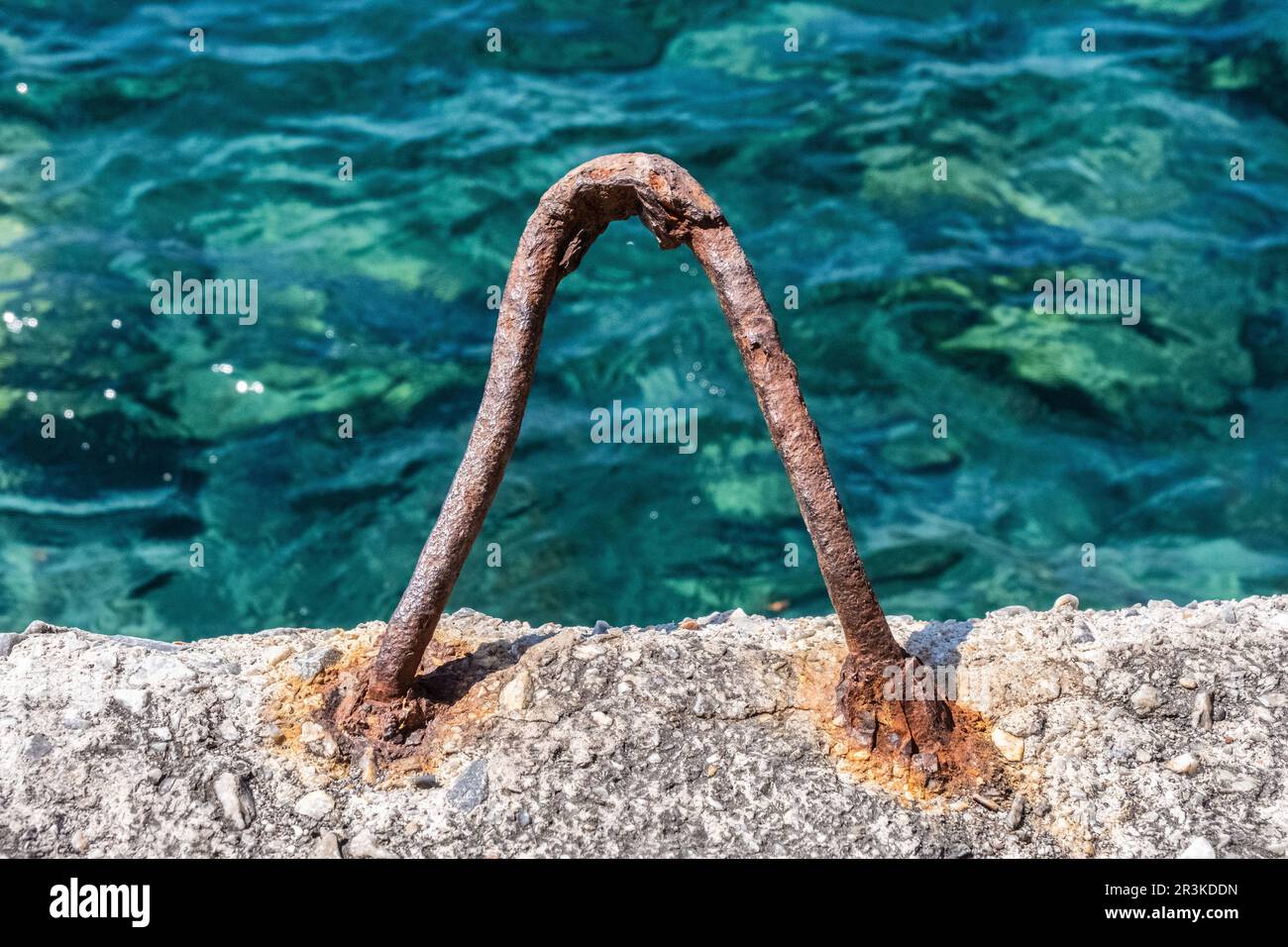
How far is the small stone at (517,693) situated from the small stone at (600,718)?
18 cm

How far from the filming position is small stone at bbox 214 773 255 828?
2977 millimetres

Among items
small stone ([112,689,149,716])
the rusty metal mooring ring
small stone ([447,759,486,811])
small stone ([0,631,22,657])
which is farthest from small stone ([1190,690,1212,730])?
small stone ([0,631,22,657])

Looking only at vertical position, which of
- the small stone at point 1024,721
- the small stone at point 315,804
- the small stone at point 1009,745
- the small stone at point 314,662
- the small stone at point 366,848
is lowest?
the small stone at point 366,848

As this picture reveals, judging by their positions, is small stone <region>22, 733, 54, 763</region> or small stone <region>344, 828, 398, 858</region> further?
small stone <region>22, 733, 54, 763</region>

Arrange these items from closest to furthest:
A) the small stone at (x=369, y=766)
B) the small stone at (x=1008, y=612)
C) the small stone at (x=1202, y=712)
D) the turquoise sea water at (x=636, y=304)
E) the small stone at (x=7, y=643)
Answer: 1. the small stone at (x=369, y=766)
2. the small stone at (x=1202, y=712)
3. the small stone at (x=7, y=643)
4. the small stone at (x=1008, y=612)
5. the turquoise sea water at (x=636, y=304)

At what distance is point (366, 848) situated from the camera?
2934mm

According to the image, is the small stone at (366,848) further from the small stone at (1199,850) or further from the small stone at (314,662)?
the small stone at (1199,850)

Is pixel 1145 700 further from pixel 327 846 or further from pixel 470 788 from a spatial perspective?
pixel 327 846

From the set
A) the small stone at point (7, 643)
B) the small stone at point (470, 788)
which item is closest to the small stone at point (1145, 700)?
the small stone at point (470, 788)

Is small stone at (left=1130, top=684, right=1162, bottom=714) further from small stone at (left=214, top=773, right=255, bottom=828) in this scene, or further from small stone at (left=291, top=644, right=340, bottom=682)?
small stone at (left=214, top=773, right=255, bottom=828)

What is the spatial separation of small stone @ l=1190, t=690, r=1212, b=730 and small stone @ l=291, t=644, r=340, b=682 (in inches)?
91.6

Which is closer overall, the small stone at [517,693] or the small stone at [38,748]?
→ the small stone at [38,748]

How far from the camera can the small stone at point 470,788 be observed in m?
3.07

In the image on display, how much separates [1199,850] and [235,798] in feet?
7.56
